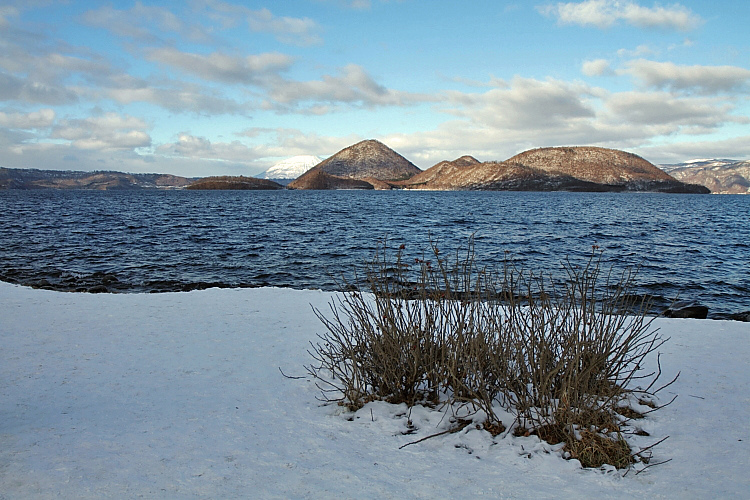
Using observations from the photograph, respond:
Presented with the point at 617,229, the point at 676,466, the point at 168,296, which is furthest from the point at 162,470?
the point at 617,229

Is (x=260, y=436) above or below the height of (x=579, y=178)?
below

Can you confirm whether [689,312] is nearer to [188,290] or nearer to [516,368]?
[516,368]

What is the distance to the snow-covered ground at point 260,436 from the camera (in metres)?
3.16

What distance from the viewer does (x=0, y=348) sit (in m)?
5.88

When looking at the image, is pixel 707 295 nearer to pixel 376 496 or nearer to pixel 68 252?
pixel 376 496

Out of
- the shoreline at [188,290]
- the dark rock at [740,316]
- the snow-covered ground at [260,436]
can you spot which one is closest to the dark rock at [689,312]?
the shoreline at [188,290]

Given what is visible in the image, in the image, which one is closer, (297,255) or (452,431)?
(452,431)

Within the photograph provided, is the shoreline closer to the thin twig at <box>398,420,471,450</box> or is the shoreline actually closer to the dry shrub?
the dry shrub

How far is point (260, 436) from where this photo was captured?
3840mm

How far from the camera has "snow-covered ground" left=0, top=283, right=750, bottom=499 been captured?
316 cm

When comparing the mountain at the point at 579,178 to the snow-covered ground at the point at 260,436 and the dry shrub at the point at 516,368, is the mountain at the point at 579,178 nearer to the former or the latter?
the snow-covered ground at the point at 260,436

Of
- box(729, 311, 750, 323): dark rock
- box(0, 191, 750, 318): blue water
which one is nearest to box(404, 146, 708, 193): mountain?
box(0, 191, 750, 318): blue water

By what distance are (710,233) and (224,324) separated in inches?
1322

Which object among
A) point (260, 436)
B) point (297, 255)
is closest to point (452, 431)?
point (260, 436)
